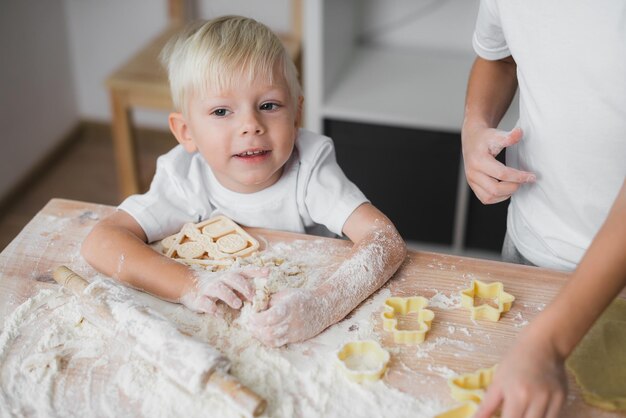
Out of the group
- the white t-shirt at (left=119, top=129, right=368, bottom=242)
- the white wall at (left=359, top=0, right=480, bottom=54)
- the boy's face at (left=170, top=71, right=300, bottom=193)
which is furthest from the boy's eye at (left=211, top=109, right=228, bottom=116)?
the white wall at (left=359, top=0, right=480, bottom=54)

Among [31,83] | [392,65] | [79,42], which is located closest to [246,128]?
[392,65]

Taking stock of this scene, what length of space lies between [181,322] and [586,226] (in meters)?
0.64

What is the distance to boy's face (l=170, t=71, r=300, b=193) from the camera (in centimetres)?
111

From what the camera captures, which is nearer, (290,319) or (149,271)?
(290,319)

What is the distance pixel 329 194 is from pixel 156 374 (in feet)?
1.51

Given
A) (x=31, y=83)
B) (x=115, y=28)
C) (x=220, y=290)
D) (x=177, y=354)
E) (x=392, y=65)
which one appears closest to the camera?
(x=177, y=354)

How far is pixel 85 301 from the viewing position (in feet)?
3.07

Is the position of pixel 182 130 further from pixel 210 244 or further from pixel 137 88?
pixel 137 88

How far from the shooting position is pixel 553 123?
1066mm

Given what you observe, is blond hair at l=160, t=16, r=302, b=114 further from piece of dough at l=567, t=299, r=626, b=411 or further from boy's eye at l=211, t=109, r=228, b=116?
piece of dough at l=567, t=299, r=626, b=411

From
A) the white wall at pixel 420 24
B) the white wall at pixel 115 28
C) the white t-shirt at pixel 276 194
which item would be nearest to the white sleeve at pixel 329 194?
the white t-shirt at pixel 276 194

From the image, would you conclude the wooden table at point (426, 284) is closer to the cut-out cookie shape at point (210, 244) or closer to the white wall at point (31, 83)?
the cut-out cookie shape at point (210, 244)

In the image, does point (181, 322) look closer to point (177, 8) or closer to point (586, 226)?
point (586, 226)

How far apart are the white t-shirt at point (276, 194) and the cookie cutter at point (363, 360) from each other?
296 millimetres
